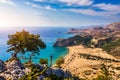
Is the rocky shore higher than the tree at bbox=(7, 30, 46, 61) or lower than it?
lower

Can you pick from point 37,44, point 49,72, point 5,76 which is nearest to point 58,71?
point 49,72

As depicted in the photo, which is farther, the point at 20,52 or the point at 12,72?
the point at 20,52

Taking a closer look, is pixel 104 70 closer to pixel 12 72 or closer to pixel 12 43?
pixel 12 72

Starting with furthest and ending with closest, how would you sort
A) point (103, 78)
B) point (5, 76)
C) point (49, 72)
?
point (49, 72) → point (103, 78) → point (5, 76)

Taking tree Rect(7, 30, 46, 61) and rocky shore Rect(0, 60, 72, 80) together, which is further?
tree Rect(7, 30, 46, 61)

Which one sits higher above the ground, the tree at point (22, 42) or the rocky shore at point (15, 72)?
the tree at point (22, 42)

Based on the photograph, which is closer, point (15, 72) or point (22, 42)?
point (15, 72)

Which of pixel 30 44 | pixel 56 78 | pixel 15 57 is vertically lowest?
pixel 56 78

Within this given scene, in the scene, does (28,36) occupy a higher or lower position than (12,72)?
higher

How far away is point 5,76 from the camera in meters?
46.3

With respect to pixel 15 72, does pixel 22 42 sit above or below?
above

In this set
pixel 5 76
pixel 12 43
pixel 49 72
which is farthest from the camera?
pixel 12 43

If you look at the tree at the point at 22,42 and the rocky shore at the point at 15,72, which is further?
the tree at the point at 22,42

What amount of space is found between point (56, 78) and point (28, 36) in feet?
48.8
